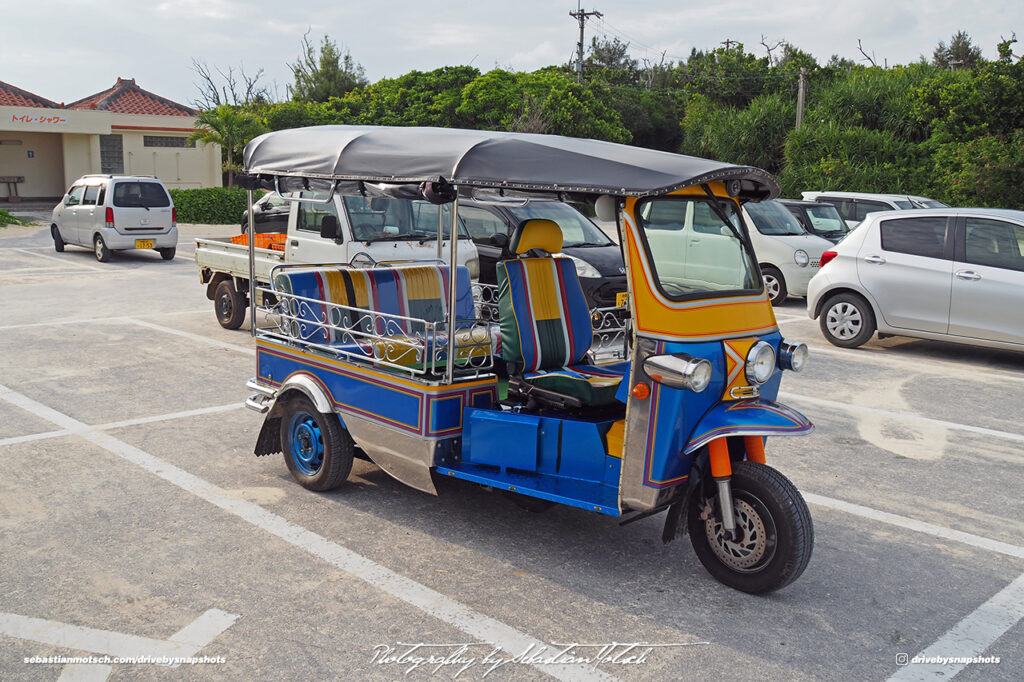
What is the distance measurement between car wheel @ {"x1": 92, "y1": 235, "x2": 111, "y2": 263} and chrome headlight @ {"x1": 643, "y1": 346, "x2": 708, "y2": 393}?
15968 mm

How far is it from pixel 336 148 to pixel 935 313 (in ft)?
24.0

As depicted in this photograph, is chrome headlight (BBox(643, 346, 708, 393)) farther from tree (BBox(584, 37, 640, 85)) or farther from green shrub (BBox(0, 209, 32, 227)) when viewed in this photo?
tree (BBox(584, 37, 640, 85))

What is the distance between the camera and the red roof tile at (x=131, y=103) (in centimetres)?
3381

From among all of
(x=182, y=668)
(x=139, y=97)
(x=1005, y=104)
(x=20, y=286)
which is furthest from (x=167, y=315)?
(x=139, y=97)

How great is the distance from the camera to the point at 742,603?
166 inches

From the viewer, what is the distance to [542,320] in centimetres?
523

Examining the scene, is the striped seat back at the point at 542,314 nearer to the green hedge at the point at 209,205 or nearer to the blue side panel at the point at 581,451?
the blue side panel at the point at 581,451

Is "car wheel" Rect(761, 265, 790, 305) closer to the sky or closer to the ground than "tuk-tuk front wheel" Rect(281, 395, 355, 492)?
closer to the sky

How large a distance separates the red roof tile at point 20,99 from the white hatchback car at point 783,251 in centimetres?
2589

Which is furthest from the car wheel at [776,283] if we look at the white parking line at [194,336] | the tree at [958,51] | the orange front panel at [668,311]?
the tree at [958,51]

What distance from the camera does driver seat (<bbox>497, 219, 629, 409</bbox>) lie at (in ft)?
16.6

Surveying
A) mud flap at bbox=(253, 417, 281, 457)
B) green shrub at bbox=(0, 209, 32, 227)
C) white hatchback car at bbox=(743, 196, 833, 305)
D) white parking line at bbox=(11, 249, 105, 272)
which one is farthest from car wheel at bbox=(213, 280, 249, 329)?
green shrub at bbox=(0, 209, 32, 227)

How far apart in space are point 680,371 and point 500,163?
55.3 inches

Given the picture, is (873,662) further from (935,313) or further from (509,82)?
(509,82)
